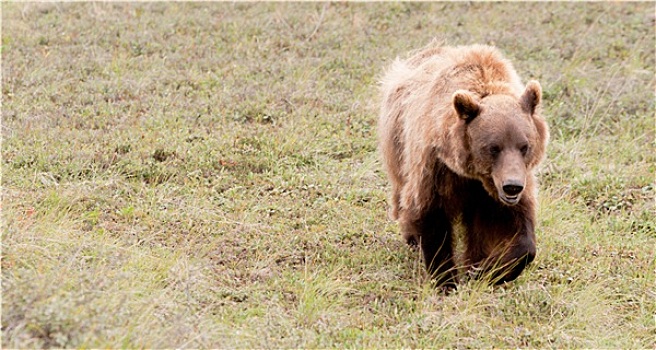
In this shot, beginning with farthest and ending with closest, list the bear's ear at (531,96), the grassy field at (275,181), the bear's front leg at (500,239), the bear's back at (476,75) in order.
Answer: the bear's back at (476,75), the bear's front leg at (500,239), the bear's ear at (531,96), the grassy field at (275,181)

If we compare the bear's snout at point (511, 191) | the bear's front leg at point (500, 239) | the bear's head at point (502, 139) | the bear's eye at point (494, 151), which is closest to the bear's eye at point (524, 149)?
the bear's head at point (502, 139)

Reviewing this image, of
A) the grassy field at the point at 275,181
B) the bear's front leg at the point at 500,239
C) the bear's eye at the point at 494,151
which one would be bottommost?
the grassy field at the point at 275,181

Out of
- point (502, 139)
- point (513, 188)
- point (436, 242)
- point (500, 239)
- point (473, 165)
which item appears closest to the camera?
point (513, 188)

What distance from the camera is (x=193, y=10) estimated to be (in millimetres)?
12773

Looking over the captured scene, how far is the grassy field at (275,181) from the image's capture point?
5.30m

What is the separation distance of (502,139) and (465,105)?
1.07 ft

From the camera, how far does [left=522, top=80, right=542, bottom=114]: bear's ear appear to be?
5.70 meters

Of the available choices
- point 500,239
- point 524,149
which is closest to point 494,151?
point 524,149

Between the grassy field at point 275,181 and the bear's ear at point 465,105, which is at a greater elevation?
the bear's ear at point 465,105

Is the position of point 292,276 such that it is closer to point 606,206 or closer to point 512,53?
point 606,206

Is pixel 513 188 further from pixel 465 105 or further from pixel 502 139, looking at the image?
pixel 465 105

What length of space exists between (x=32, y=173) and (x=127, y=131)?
1.32 metres

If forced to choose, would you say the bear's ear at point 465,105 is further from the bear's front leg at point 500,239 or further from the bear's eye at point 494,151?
the bear's front leg at point 500,239

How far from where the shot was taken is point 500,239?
20.0 ft
